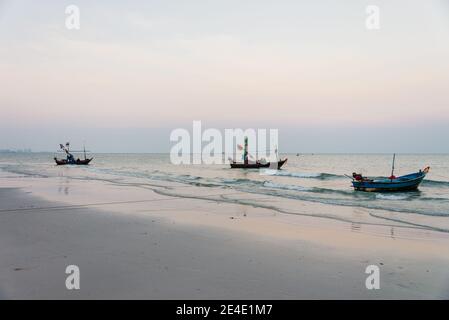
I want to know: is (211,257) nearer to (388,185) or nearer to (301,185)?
(388,185)

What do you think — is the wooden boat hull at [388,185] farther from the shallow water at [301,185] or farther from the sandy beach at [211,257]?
the sandy beach at [211,257]

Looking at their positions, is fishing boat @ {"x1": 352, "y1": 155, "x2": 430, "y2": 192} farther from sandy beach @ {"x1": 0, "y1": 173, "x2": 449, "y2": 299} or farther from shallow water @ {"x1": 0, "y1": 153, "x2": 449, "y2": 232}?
sandy beach @ {"x1": 0, "y1": 173, "x2": 449, "y2": 299}

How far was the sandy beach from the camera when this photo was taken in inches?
200

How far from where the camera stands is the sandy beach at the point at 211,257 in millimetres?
5070

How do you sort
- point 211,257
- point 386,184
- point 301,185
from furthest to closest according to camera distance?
point 301,185 < point 386,184 < point 211,257

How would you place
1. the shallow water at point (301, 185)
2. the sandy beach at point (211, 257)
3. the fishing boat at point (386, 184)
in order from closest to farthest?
the sandy beach at point (211, 257)
the shallow water at point (301, 185)
the fishing boat at point (386, 184)

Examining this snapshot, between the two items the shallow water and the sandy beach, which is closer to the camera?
the sandy beach

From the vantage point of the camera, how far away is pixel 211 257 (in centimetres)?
690

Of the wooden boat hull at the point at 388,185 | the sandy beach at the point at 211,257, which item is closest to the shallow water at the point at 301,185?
the wooden boat hull at the point at 388,185

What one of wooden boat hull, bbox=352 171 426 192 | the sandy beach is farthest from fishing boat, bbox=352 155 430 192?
the sandy beach

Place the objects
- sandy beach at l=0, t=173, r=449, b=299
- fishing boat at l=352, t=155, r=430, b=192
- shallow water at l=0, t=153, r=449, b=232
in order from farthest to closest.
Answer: fishing boat at l=352, t=155, r=430, b=192
shallow water at l=0, t=153, r=449, b=232
sandy beach at l=0, t=173, r=449, b=299

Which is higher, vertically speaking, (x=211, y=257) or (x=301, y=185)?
(x=211, y=257)

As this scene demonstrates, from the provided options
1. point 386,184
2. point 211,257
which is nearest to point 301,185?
point 386,184

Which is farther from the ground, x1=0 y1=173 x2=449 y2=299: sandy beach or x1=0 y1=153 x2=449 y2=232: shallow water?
x1=0 y1=173 x2=449 y2=299: sandy beach
